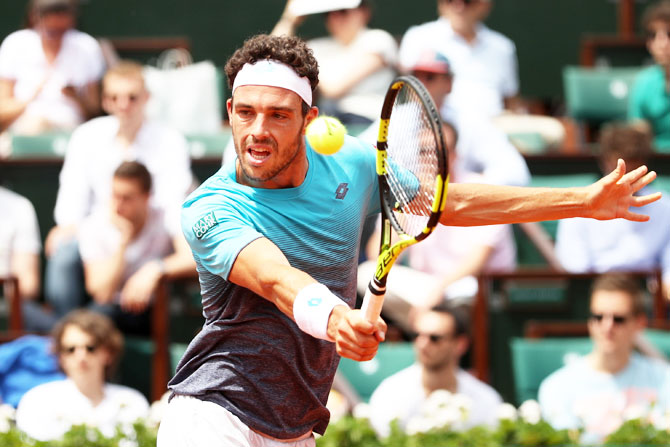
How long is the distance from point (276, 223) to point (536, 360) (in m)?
2.88

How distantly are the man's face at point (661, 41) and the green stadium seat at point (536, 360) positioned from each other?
8.66ft

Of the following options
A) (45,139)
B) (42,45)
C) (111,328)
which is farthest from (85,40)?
(111,328)

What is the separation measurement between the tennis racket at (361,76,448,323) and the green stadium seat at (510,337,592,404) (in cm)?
247

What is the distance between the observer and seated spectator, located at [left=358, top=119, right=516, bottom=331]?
575cm

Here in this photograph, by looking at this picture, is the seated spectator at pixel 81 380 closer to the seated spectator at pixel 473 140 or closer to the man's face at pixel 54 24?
the seated spectator at pixel 473 140

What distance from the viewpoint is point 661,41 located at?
24.2 feet

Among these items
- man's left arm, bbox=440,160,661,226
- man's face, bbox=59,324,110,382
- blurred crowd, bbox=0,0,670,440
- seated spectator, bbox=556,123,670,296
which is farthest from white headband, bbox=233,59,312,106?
seated spectator, bbox=556,123,670,296

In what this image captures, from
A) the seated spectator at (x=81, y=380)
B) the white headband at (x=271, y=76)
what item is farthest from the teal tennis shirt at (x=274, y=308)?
the seated spectator at (x=81, y=380)

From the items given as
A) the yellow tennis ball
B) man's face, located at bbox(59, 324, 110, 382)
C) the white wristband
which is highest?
the yellow tennis ball

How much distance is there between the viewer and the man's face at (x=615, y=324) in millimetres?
5438

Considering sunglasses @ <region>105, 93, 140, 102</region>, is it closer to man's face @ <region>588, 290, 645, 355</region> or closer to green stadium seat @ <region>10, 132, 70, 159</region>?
green stadium seat @ <region>10, 132, 70, 159</region>

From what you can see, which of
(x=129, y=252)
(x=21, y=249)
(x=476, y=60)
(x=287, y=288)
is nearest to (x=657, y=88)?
(x=476, y=60)

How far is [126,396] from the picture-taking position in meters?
5.34

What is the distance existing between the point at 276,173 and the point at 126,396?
8.61 ft
